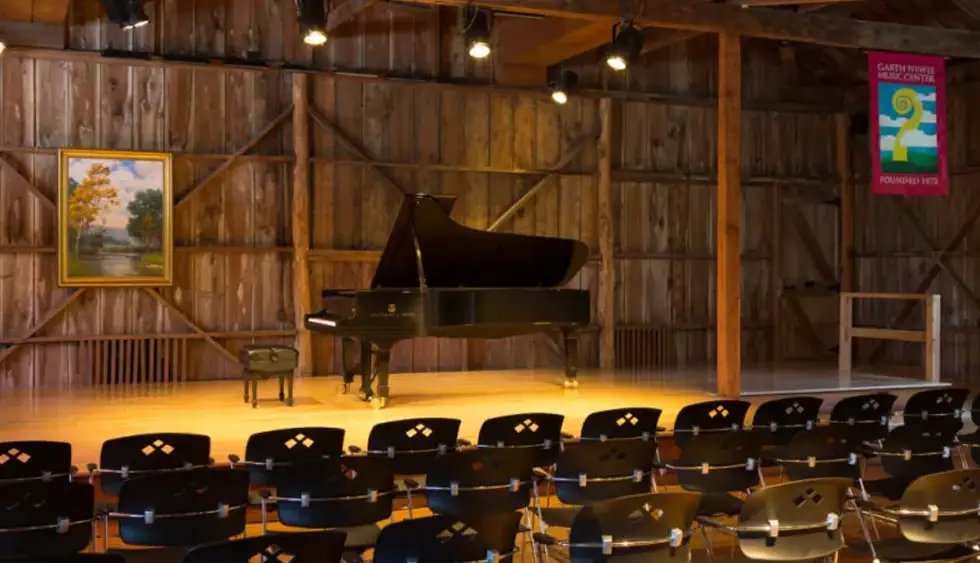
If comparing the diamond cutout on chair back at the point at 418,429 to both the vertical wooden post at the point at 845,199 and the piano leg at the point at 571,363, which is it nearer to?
the piano leg at the point at 571,363

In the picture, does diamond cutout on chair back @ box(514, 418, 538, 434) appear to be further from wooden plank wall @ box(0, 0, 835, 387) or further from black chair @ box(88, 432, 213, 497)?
wooden plank wall @ box(0, 0, 835, 387)

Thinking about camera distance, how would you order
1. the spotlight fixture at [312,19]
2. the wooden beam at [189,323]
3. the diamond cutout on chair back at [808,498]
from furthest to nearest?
1. the wooden beam at [189,323]
2. the spotlight fixture at [312,19]
3. the diamond cutout on chair back at [808,498]

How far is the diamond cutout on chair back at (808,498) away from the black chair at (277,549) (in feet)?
6.52

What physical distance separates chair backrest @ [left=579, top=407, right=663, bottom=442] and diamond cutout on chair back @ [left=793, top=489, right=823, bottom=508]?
1.47 metres

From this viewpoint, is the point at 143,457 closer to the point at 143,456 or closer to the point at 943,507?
the point at 143,456

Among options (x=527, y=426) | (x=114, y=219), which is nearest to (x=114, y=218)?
(x=114, y=219)

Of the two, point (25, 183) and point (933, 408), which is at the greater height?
point (25, 183)

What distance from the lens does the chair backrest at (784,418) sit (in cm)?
612

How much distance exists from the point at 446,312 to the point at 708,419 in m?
2.66

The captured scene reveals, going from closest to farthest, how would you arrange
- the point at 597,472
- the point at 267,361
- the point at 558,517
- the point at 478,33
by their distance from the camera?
the point at 597,472
the point at 558,517
the point at 267,361
the point at 478,33

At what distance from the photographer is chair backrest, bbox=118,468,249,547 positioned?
409cm

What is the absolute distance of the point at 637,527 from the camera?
12.8ft

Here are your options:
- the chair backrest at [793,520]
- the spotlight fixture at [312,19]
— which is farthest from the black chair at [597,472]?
the spotlight fixture at [312,19]

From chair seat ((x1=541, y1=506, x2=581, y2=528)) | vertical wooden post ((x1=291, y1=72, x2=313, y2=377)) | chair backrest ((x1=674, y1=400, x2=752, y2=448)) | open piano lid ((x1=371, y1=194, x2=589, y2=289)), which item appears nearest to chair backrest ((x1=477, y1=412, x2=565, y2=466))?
chair seat ((x1=541, y1=506, x2=581, y2=528))
